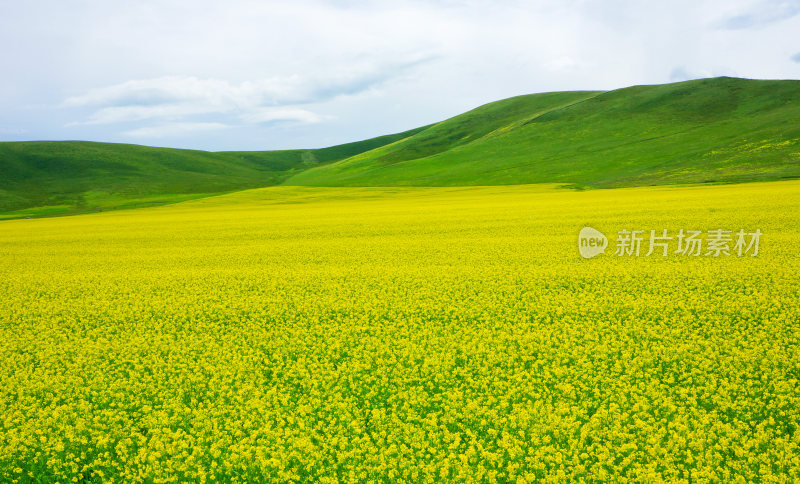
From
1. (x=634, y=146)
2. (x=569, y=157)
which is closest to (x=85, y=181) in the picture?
(x=569, y=157)

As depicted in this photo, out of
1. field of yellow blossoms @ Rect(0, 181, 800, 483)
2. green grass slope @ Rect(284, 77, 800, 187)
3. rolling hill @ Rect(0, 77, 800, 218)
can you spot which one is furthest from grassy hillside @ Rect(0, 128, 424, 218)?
field of yellow blossoms @ Rect(0, 181, 800, 483)

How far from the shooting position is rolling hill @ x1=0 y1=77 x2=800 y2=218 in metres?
89.4

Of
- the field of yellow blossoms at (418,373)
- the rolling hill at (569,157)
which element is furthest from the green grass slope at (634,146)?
the field of yellow blossoms at (418,373)

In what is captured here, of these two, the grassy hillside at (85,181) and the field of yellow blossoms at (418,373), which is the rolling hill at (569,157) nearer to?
the grassy hillside at (85,181)

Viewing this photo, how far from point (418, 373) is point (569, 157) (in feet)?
387

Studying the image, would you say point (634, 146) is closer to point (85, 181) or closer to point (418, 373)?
point (418, 373)

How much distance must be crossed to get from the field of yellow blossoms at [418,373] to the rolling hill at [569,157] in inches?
2608

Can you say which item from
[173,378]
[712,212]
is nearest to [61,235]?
[173,378]

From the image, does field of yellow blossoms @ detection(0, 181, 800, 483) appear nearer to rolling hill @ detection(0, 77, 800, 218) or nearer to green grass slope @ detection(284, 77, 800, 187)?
rolling hill @ detection(0, 77, 800, 218)

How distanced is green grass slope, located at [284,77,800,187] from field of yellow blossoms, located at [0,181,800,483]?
219 ft

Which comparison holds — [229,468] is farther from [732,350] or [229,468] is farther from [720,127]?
[720,127]

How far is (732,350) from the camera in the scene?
9992 mm

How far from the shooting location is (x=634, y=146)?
116 meters

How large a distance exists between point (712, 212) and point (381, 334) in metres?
31.7
